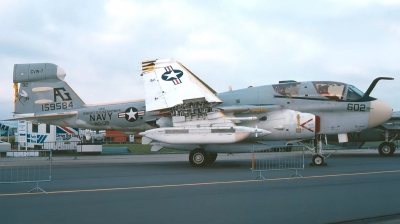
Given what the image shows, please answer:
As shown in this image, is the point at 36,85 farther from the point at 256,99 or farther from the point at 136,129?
the point at 256,99

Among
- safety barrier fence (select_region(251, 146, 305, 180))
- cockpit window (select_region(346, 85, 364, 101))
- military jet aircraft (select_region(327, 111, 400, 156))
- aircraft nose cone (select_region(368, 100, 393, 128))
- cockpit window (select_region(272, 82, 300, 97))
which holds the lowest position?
safety barrier fence (select_region(251, 146, 305, 180))

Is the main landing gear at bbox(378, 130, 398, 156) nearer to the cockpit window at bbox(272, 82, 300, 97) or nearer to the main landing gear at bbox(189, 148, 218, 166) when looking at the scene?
the cockpit window at bbox(272, 82, 300, 97)

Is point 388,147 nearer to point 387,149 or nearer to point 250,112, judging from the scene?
point 387,149

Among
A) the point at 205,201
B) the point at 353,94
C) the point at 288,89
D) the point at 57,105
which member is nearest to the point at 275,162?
the point at 288,89

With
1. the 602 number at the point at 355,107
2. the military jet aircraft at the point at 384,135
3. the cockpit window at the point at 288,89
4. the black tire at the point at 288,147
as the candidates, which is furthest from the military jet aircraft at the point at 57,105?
the military jet aircraft at the point at 384,135

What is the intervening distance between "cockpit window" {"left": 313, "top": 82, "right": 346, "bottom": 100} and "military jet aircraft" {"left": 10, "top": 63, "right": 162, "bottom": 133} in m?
7.27

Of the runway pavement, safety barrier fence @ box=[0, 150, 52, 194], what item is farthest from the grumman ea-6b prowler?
the runway pavement

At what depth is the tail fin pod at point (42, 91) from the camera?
17.6 meters

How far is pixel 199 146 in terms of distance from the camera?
50.0ft

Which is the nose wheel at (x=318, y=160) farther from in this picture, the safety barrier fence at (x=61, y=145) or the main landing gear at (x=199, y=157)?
the safety barrier fence at (x=61, y=145)

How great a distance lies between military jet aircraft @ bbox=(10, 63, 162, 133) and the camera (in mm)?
17062

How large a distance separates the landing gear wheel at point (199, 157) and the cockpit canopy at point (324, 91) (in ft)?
12.7

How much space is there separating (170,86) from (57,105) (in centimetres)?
612

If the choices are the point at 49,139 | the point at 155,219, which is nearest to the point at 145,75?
the point at 155,219
